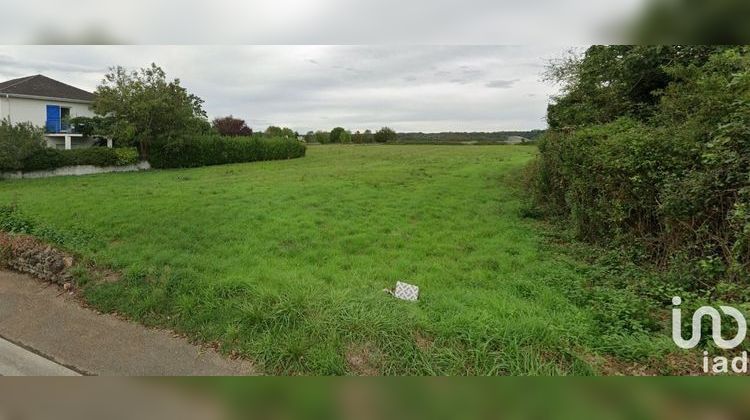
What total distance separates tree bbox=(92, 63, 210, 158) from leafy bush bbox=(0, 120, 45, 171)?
3372mm

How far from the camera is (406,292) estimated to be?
11.6ft

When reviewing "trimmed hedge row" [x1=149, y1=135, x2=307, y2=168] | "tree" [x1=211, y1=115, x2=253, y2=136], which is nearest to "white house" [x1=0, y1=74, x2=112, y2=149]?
"trimmed hedge row" [x1=149, y1=135, x2=307, y2=168]

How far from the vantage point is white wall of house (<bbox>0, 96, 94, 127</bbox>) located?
18031 millimetres

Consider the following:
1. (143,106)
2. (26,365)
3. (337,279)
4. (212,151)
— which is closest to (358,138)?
(212,151)

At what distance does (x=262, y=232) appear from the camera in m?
5.60

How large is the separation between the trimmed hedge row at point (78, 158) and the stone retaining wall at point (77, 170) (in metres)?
0.13

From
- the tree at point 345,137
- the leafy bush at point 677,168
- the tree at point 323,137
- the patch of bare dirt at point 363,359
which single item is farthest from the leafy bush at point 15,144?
the tree at point 345,137

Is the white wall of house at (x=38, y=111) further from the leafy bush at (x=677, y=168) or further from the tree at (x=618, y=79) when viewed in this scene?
the leafy bush at (x=677, y=168)

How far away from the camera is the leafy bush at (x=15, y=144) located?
1322 centimetres

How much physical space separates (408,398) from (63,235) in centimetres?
538

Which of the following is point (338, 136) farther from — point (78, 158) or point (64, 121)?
point (78, 158)

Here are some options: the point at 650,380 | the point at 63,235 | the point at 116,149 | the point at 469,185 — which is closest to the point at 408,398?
the point at 650,380

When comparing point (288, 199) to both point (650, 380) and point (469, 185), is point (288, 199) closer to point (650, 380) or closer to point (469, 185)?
point (469, 185)
